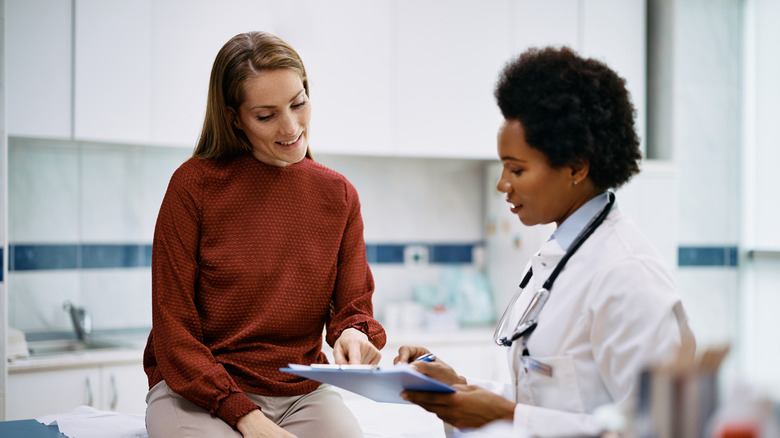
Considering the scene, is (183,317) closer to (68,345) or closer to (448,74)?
(68,345)

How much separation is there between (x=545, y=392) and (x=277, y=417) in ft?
2.46

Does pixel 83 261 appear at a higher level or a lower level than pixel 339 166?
lower

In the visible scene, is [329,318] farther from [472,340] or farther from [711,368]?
[472,340]

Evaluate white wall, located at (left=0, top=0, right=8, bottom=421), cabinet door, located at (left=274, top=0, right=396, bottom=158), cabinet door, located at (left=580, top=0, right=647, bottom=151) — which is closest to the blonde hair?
white wall, located at (left=0, top=0, right=8, bottom=421)

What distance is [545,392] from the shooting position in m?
1.37

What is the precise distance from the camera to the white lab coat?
1237 mm

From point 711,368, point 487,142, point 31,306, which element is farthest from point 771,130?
point 31,306

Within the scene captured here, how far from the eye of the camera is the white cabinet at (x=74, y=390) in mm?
2842

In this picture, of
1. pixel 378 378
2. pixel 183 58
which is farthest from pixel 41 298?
pixel 378 378

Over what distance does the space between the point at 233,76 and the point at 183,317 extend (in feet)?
2.01

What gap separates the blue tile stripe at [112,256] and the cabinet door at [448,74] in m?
0.68

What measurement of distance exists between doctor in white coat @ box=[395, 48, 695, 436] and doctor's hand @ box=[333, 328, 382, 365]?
214mm

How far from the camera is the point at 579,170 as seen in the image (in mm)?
1423

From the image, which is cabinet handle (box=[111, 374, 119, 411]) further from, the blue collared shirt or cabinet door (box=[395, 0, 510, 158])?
the blue collared shirt
